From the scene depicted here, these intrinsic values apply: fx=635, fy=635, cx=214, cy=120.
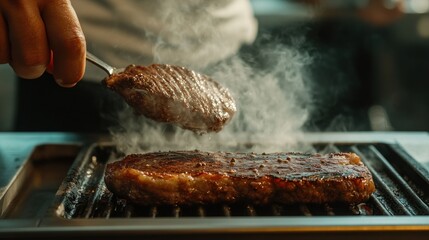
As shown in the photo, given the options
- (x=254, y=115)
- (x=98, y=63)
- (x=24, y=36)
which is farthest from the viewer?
(x=254, y=115)

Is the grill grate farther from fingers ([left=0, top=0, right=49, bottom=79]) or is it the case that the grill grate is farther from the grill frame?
fingers ([left=0, top=0, right=49, bottom=79])

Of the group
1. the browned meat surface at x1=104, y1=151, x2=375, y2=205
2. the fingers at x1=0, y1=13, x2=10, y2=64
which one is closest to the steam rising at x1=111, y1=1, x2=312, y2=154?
the browned meat surface at x1=104, y1=151, x2=375, y2=205

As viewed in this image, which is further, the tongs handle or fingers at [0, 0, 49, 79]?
the tongs handle

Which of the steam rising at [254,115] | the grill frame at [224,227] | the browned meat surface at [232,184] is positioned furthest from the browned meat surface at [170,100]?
the grill frame at [224,227]

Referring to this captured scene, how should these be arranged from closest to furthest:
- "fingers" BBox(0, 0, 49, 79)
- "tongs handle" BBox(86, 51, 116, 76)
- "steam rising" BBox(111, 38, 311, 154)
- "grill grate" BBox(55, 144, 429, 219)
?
"fingers" BBox(0, 0, 49, 79) → "grill grate" BBox(55, 144, 429, 219) → "tongs handle" BBox(86, 51, 116, 76) → "steam rising" BBox(111, 38, 311, 154)

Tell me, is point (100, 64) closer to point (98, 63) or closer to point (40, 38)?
point (98, 63)

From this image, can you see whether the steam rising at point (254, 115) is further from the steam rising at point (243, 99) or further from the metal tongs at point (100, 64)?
the metal tongs at point (100, 64)

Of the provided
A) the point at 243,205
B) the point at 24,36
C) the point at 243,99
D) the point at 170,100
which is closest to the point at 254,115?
the point at 243,99
